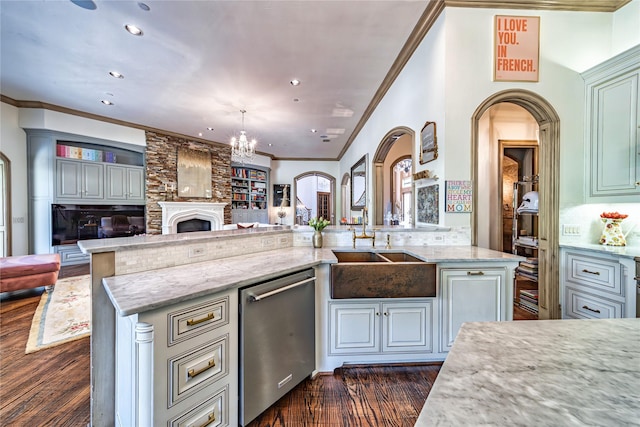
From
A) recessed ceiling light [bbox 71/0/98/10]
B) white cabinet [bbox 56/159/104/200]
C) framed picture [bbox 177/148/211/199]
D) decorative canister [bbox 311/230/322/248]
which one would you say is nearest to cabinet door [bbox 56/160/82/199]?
white cabinet [bbox 56/159/104/200]

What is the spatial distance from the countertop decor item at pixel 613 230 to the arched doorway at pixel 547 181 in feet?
1.28

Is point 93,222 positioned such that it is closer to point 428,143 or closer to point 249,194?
point 249,194

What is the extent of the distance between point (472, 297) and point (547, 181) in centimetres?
160

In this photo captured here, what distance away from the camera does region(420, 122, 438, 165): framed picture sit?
2.71 meters

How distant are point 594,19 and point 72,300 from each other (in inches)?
275

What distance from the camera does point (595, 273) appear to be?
2301 mm

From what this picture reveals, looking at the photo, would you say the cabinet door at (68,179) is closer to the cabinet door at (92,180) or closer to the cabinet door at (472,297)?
the cabinet door at (92,180)

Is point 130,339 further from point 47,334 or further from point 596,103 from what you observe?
point 596,103

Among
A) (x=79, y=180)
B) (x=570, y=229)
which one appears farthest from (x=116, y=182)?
(x=570, y=229)

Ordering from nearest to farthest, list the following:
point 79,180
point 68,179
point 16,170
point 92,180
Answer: point 16,170 → point 68,179 → point 79,180 → point 92,180

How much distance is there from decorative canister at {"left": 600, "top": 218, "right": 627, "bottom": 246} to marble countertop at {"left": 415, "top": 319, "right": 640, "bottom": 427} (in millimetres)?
2408

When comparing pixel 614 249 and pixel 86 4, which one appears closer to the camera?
pixel 614 249

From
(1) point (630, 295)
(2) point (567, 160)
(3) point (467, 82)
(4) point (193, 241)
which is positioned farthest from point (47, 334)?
(2) point (567, 160)

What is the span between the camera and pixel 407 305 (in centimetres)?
206
